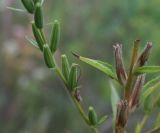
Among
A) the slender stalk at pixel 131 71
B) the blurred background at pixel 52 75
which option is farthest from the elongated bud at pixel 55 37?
the blurred background at pixel 52 75

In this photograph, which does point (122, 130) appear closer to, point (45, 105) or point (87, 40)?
point (45, 105)

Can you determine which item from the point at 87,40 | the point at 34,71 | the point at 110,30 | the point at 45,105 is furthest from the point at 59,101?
the point at 87,40

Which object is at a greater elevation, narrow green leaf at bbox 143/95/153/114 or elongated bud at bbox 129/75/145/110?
elongated bud at bbox 129/75/145/110

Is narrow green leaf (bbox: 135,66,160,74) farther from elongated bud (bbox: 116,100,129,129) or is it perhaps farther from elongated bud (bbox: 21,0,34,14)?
elongated bud (bbox: 21,0,34,14)

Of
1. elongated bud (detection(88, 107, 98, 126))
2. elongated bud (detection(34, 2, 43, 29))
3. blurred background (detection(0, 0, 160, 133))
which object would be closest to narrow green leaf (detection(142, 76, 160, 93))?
elongated bud (detection(88, 107, 98, 126))

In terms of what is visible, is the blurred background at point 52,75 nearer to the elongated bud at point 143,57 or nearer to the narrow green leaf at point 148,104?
the narrow green leaf at point 148,104

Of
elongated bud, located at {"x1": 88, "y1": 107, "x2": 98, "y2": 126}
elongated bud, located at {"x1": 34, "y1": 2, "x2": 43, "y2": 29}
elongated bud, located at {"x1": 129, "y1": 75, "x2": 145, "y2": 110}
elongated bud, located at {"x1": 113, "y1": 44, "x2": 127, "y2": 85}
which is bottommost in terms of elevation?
elongated bud, located at {"x1": 88, "y1": 107, "x2": 98, "y2": 126}

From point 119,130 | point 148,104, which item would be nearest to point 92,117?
point 119,130

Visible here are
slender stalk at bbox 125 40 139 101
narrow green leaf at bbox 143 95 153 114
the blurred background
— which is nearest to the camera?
slender stalk at bbox 125 40 139 101

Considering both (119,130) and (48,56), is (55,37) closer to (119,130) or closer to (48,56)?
(48,56)
